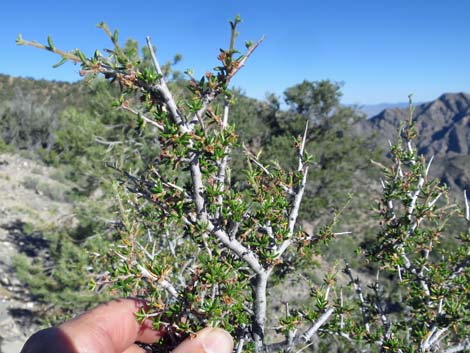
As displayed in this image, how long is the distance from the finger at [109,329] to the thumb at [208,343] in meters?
0.48

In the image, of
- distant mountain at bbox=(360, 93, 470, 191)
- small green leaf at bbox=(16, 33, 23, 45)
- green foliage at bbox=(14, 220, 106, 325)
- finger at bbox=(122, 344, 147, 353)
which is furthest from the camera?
distant mountain at bbox=(360, 93, 470, 191)

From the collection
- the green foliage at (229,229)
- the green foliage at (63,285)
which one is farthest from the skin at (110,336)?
the green foliage at (63,285)

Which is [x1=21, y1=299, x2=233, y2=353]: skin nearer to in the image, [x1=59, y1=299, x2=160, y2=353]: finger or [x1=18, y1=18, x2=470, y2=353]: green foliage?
[x1=59, y1=299, x2=160, y2=353]: finger

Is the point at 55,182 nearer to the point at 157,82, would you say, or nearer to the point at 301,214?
the point at 301,214

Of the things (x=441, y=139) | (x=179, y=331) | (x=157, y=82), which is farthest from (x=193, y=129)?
(x=441, y=139)

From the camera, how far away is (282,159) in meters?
17.4

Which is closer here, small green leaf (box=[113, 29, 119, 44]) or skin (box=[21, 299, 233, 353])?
small green leaf (box=[113, 29, 119, 44])

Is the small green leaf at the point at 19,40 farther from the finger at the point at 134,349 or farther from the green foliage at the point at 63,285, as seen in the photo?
the green foliage at the point at 63,285

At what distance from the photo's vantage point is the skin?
202 cm

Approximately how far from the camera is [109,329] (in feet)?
8.15

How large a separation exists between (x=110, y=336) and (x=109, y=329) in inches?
2.0

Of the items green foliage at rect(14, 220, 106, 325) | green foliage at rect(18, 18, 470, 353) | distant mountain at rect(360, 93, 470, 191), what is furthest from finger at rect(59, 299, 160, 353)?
distant mountain at rect(360, 93, 470, 191)

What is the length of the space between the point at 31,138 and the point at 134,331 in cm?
3858

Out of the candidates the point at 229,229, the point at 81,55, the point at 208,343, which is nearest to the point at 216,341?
the point at 208,343
